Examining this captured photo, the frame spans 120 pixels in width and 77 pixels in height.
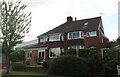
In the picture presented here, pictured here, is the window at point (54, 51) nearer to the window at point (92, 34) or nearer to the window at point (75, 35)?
the window at point (75, 35)

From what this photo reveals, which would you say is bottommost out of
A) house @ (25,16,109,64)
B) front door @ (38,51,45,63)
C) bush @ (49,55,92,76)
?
bush @ (49,55,92,76)

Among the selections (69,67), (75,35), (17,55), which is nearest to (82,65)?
(69,67)

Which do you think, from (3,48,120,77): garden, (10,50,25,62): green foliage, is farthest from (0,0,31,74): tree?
(10,50,25,62): green foliage

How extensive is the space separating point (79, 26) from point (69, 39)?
348 cm

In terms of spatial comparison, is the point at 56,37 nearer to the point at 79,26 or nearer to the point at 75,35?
the point at 75,35

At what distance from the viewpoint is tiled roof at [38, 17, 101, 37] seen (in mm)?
51231

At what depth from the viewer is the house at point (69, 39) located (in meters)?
49.5

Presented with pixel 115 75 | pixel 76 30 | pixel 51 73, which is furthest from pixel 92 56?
pixel 76 30

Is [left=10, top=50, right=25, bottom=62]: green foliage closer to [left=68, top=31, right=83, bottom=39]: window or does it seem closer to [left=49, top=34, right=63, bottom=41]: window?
[left=49, top=34, right=63, bottom=41]: window

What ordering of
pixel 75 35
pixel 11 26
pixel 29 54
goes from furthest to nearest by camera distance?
pixel 29 54 < pixel 75 35 < pixel 11 26

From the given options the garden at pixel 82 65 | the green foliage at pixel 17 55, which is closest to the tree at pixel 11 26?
the garden at pixel 82 65

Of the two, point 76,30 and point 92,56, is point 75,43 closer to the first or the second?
point 76,30

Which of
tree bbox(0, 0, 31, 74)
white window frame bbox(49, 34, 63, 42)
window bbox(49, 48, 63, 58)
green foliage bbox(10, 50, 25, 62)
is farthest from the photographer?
green foliage bbox(10, 50, 25, 62)

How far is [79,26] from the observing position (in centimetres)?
5419
